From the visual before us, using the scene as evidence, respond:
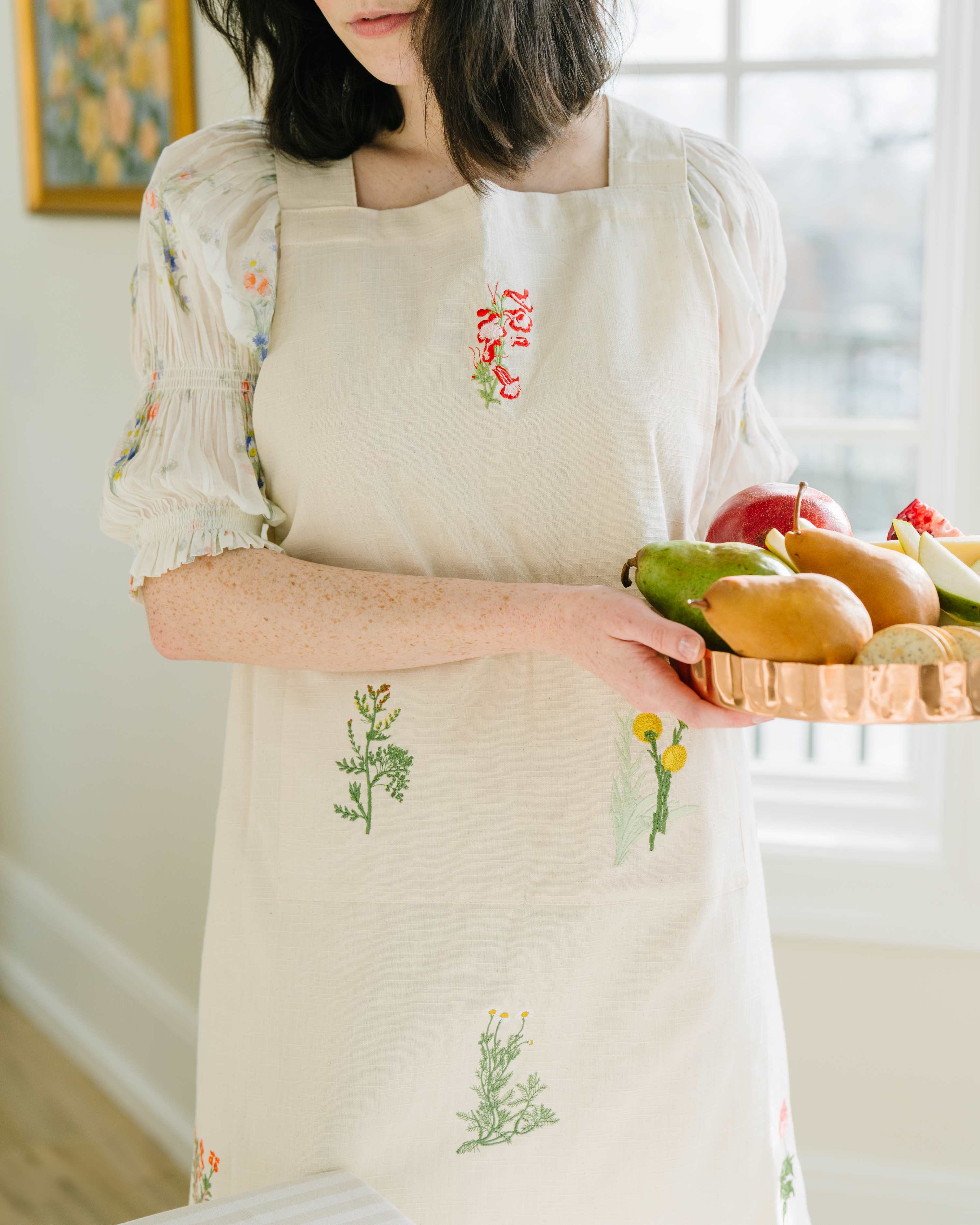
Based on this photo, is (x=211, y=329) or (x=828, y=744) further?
(x=828, y=744)

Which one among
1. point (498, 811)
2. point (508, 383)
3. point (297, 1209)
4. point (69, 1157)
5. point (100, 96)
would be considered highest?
point (100, 96)

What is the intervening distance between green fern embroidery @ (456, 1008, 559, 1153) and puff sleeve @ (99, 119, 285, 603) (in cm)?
43

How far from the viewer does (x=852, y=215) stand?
5.51 feet

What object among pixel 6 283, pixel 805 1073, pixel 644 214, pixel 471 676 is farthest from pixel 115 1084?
pixel 644 214

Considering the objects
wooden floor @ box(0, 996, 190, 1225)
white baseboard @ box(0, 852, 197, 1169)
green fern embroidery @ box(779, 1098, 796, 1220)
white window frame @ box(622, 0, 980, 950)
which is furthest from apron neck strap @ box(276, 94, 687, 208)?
wooden floor @ box(0, 996, 190, 1225)

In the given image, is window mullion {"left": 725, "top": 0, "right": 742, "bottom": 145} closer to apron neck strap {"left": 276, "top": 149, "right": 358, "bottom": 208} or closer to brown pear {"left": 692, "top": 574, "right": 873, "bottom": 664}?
apron neck strap {"left": 276, "top": 149, "right": 358, "bottom": 208}

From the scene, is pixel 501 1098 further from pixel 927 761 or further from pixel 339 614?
pixel 927 761

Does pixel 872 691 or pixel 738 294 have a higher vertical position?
pixel 738 294

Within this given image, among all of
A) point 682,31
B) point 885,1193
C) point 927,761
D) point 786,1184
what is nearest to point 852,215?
point 682,31

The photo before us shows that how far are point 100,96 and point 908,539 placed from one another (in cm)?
176

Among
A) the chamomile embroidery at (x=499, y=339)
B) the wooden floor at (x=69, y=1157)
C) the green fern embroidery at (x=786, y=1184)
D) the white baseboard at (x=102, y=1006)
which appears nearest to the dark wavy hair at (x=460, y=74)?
the chamomile embroidery at (x=499, y=339)

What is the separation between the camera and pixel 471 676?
962 mm

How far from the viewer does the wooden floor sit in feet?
6.61

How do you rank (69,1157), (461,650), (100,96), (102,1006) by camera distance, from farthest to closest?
(102,1006), (69,1157), (100,96), (461,650)
